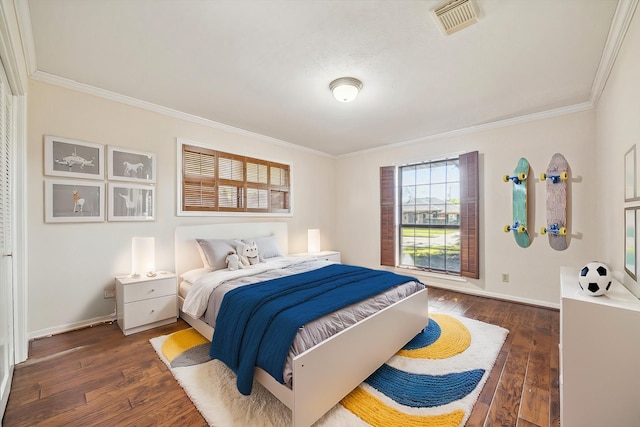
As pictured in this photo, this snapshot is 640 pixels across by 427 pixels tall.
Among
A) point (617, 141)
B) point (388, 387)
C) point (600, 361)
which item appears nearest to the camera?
point (600, 361)

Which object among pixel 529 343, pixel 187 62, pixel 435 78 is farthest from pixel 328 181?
pixel 529 343

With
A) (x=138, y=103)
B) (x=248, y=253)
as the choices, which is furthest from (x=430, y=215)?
(x=138, y=103)

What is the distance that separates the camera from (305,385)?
151 cm

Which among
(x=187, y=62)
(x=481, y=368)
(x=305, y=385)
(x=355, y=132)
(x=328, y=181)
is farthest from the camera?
(x=328, y=181)

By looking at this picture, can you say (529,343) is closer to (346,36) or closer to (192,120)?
(346,36)

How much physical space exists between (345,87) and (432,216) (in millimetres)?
2896

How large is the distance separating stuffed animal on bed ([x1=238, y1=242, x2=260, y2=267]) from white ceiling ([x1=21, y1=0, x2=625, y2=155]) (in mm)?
1717

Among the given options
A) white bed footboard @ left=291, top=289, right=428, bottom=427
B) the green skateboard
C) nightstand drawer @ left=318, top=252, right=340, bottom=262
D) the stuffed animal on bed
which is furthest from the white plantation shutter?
the green skateboard

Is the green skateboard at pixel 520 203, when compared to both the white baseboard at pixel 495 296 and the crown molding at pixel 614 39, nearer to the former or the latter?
the white baseboard at pixel 495 296

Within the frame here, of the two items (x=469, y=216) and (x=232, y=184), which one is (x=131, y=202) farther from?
(x=469, y=216)

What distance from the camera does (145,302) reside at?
2791 mm

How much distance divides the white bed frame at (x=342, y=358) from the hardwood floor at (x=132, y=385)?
0.56 metres

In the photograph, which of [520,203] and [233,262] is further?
[520,203]

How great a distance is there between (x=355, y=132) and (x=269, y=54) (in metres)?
2.24
